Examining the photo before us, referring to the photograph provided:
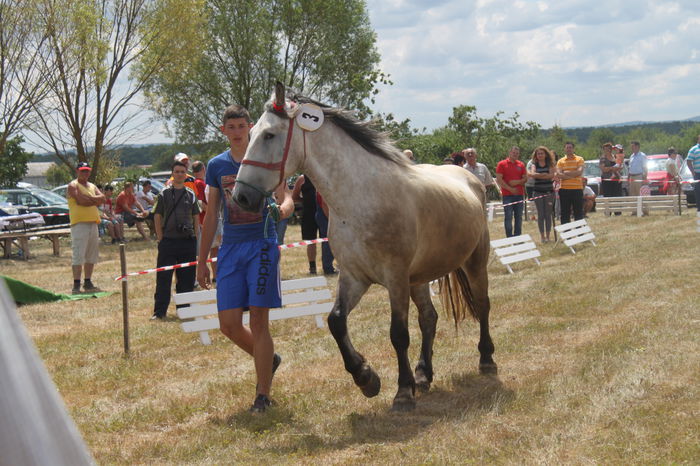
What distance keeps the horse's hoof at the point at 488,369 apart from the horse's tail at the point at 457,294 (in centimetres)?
56

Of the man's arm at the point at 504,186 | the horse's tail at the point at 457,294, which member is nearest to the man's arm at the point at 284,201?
the horse's tail at the point at 457,294

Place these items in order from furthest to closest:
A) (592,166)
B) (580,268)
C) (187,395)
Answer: (592,166) < (580,268) < (187,395)

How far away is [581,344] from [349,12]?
1307 inches

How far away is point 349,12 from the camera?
38.5 metres

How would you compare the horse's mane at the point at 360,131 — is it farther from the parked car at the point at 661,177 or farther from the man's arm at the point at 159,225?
the parked car at the point at 661,177

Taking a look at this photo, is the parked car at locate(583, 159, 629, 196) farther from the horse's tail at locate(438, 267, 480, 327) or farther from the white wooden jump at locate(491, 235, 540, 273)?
the horse's tail at locate(438, 267, 480, 327)

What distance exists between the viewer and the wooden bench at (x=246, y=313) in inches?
341

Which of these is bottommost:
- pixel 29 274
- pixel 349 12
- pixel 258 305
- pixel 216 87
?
pixel 29 274

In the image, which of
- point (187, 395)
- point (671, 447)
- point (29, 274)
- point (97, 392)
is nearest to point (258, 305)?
point (187, 395)

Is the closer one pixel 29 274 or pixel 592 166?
pixel 29 274

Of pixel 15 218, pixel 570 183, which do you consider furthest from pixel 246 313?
pixel 15 218

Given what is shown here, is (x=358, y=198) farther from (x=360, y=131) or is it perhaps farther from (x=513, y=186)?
(x=513, y=186)

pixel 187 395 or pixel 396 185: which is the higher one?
pixel 396 185

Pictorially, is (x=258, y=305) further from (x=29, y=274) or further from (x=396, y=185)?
(x=29, y=274)
